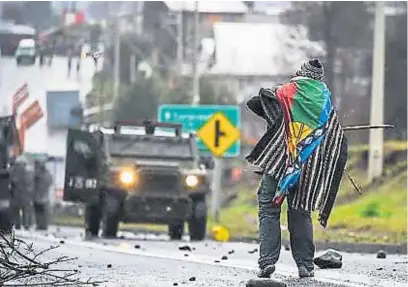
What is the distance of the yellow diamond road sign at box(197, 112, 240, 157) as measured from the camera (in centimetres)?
2858

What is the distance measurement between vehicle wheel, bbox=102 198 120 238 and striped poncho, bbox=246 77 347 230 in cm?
1086

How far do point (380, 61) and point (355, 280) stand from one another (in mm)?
22629

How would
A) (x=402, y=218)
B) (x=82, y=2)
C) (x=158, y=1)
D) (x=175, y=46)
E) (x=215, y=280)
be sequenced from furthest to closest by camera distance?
(x=175, y=46), (x=158, y=1), (x=82, y=2), (x=402, y=218), (x=215, y=280)

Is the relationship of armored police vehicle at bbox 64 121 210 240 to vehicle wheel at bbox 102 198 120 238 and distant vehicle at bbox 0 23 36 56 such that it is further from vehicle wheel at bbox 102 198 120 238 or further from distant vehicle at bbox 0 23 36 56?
distant vehicle at bbox 0 23 36 56

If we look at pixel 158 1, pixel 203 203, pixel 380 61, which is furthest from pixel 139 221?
pixel 158 1

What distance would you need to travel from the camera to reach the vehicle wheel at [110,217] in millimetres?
20234

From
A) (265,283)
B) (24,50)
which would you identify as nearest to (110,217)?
(24,50)

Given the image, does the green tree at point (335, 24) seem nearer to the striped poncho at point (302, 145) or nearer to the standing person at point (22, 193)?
the standing person at point (22, 193)

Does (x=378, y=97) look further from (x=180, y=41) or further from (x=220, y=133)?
(x=180, y=41)

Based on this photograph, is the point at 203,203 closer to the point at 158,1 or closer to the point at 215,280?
the point at 215,280

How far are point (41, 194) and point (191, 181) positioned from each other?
10.7 meters

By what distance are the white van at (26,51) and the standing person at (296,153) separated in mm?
19539

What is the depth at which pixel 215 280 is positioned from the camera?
9.30m

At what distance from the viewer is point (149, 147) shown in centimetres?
2183
